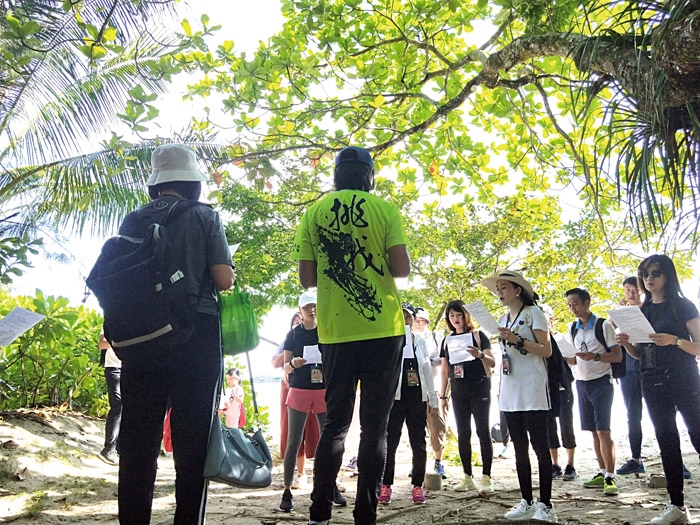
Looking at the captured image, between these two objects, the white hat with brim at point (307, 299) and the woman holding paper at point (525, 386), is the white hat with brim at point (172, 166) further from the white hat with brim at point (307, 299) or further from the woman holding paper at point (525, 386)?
the white hat with brim at point (307, 299)

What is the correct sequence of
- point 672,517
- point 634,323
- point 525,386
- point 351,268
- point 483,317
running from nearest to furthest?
point 351,268, point 672,517, point 634,323, point 525,386, point 483,317

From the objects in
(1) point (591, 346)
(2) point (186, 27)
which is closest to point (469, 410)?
(1) point (591, 346)

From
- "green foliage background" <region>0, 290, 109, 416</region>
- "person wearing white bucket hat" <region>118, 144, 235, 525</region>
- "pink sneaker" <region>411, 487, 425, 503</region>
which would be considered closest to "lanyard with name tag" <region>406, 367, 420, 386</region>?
"pink sneaker" <region>411, 487, 425, 503</region>

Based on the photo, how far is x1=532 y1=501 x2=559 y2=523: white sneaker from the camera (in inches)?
151

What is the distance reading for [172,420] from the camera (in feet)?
8.04

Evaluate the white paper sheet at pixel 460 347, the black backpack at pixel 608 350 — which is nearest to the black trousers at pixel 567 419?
the black backpack at pixel 608 350

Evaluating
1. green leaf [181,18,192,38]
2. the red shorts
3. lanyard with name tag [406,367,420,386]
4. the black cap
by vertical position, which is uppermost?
green leaf [181,18,192,38]

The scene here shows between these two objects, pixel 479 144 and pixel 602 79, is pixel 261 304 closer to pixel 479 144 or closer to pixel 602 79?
pixel 479 144

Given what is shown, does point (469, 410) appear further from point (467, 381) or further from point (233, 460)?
point (233, 460)

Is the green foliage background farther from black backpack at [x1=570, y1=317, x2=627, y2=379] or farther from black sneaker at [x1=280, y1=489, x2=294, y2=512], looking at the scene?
black backpack at [x1=570, y1=317, x2=627, y2=379]

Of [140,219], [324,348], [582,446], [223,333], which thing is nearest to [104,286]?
[140,219]

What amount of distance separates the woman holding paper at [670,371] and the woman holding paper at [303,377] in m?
2.69

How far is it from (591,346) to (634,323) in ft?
6.14

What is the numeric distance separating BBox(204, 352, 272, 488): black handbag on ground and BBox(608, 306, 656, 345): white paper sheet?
111 inches
